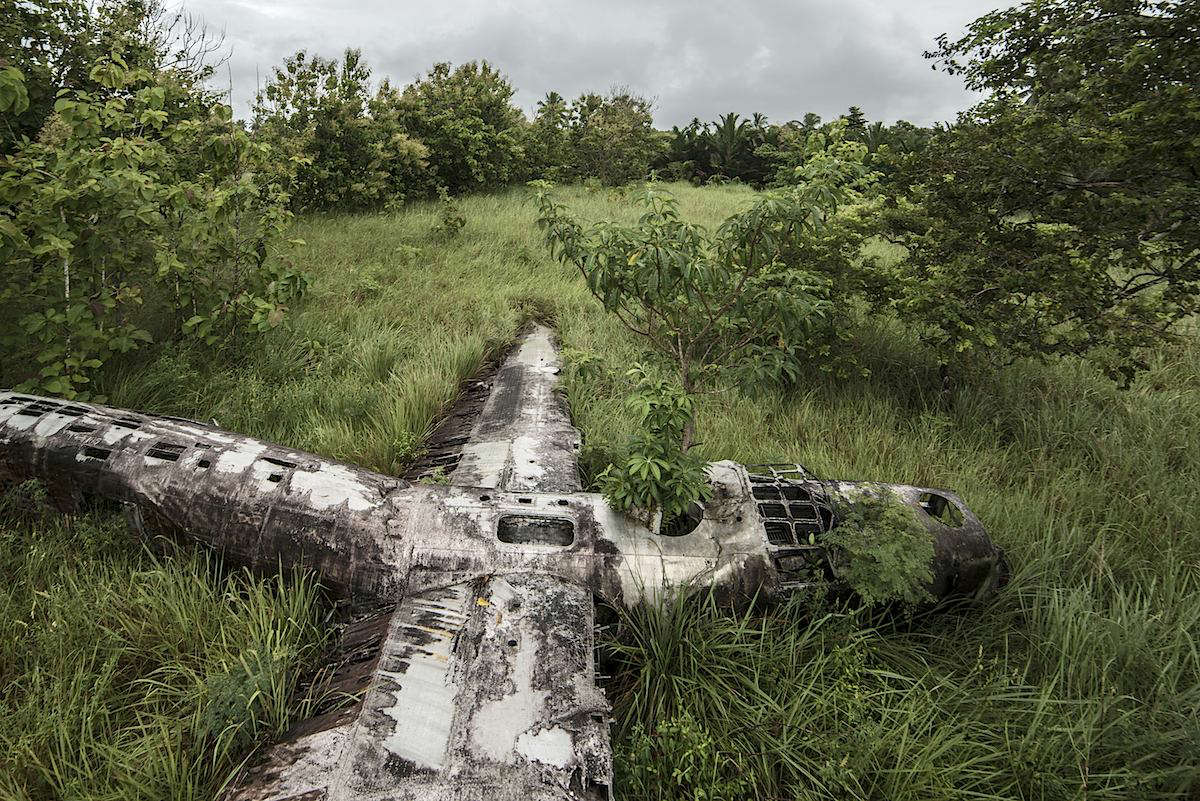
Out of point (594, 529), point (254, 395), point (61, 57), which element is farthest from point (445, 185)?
point (594, 529)

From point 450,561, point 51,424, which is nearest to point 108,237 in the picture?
point 51,424

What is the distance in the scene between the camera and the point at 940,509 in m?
2.69

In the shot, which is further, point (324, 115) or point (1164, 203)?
point (324, 115)

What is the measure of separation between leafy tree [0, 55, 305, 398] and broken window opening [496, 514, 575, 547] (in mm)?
2785

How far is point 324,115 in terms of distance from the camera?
31.0 ft

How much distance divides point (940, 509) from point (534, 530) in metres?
1.93

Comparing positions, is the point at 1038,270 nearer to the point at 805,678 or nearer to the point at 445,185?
the point at 805,678

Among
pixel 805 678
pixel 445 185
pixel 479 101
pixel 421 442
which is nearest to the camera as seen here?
pixel 805 678

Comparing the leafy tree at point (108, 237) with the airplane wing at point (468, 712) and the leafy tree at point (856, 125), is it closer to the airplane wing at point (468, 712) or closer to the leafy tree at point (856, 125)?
the airplane wing at point (468, 712)

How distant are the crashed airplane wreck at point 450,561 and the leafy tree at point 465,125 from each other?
9611 millimetres

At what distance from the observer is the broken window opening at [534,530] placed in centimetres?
238

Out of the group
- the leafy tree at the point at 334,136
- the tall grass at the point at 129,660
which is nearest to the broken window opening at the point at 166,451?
the tall grass at the point at 129,660

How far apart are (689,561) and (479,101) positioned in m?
12.6

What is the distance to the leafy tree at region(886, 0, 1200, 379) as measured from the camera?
102 inches
